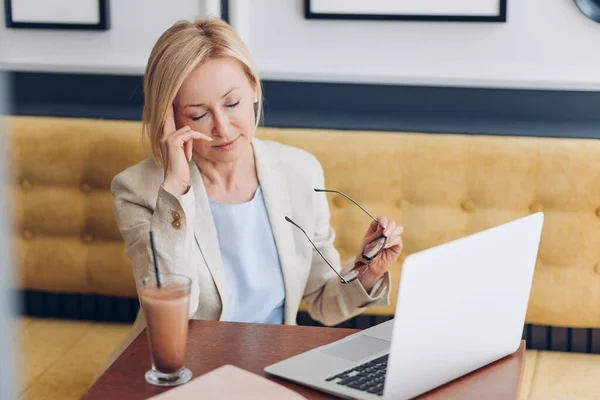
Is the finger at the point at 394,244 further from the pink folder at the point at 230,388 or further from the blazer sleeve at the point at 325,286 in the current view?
the pink folder at the point at 230,388

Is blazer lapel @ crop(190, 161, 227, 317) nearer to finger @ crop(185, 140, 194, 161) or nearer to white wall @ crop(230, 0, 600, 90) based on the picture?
finger @ crop(185, 140, 194, 161)

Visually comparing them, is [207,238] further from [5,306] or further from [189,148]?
[5,306]

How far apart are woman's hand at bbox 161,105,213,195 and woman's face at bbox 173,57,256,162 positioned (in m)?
0.04

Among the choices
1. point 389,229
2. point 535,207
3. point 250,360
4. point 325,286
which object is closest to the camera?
point 250,360

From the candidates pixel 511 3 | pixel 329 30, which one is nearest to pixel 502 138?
pixel 511 3

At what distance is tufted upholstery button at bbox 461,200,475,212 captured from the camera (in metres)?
2.10

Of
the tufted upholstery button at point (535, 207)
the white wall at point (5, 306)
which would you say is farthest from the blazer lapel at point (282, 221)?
the white wall at point (5, 306)

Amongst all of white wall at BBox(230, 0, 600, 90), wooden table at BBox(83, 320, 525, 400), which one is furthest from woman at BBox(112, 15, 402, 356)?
white wall at BBox(230, 0, 600, 90)

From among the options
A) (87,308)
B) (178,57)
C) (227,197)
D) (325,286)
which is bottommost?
(87,308)

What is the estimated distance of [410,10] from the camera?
2182 mm

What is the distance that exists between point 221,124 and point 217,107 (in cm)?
4

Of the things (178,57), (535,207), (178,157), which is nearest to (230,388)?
(178,157)

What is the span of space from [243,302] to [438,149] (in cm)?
68

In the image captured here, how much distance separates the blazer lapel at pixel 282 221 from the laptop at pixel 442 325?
46cm
